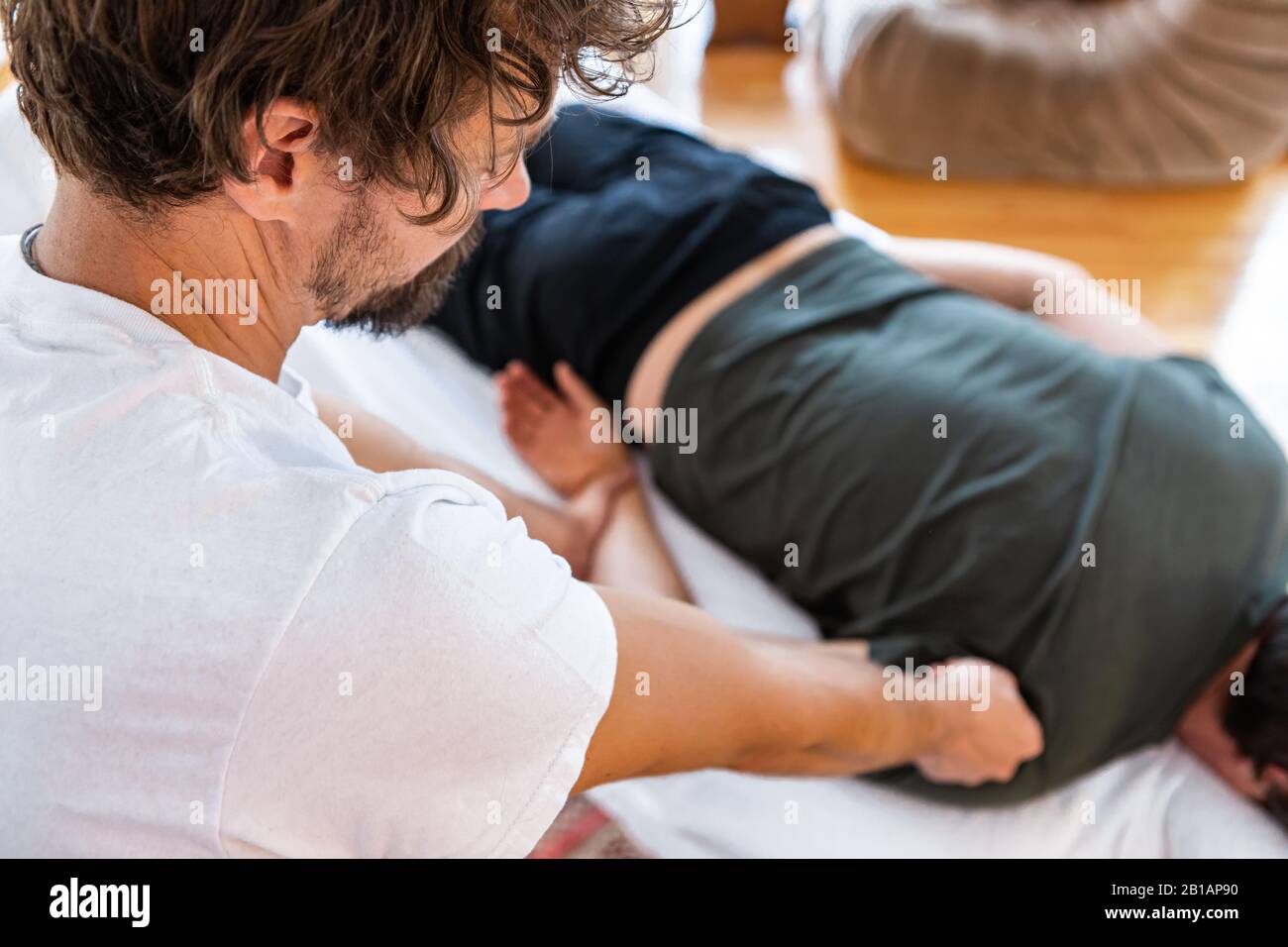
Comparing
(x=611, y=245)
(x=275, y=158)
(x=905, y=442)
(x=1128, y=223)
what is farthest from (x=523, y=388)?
(x=1128, y=223)

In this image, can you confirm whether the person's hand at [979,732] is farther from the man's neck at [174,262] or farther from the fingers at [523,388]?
the man's neck at [174,262]

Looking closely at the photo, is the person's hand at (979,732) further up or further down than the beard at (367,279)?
further down

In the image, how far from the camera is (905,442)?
1.25m

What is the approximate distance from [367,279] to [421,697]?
1.05ft

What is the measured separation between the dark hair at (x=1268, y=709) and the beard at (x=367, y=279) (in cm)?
90

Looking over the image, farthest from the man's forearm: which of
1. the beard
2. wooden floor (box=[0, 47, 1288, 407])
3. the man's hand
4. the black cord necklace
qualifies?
wooden floor (box=[0, 47, 1288, 407])

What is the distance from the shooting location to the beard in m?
0.76

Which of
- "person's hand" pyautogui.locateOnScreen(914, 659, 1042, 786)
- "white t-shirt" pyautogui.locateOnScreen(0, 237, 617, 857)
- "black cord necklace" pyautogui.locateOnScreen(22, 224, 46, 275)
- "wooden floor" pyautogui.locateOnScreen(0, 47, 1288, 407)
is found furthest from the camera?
"wooden floor" pyautogui.locateOnScreen(0, 47, 1288, 407)

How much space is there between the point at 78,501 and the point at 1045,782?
942 millimetres

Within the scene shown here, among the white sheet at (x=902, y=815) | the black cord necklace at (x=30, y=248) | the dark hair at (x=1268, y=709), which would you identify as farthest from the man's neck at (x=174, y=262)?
the dark hair at (x=1268, y=709)

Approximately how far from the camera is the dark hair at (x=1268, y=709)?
1.11 m

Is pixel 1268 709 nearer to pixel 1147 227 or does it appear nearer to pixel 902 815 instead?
pixel 902 815

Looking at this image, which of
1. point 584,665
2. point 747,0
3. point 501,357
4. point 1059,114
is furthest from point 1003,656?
point 747,0

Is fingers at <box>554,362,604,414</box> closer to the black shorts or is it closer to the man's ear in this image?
the black shorts
